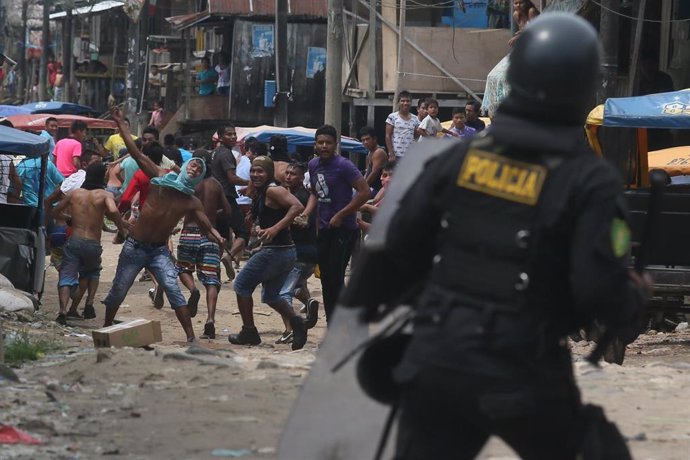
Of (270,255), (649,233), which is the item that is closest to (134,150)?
(270,255)

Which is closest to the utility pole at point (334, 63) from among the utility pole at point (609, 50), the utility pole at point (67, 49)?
the utility pole at point (609, 50)

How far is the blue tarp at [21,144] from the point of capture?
12.7 metres

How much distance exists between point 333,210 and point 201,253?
1.74 meters

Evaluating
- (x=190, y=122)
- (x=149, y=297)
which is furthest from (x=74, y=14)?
(x=149, y=297)

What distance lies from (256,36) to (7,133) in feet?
79.2

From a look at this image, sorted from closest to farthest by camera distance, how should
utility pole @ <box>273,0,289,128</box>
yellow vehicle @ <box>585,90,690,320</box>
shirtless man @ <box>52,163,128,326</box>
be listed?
yellow vehicle @ <box>585,90,690,320</box>
shirtless man @ <box>52,163,128,326</box>
utility pole @ <box>273,0,289,128</box>

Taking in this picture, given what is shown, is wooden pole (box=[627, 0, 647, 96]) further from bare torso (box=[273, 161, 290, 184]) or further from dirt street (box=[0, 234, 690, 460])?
dirt street (box=[0, 234, 690, 460])

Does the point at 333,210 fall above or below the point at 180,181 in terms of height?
below

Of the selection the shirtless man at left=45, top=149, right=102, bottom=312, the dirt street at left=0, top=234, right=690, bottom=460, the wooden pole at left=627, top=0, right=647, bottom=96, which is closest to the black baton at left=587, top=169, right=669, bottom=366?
the dirt street at left=0, top=234, right=690, bottom=460

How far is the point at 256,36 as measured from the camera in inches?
1452

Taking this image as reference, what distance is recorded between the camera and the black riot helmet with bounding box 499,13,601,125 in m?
3.63

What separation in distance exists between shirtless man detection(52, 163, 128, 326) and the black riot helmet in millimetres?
9417

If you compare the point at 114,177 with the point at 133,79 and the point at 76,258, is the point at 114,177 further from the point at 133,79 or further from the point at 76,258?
the point at 133,79

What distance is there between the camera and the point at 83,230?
13.0 metres
